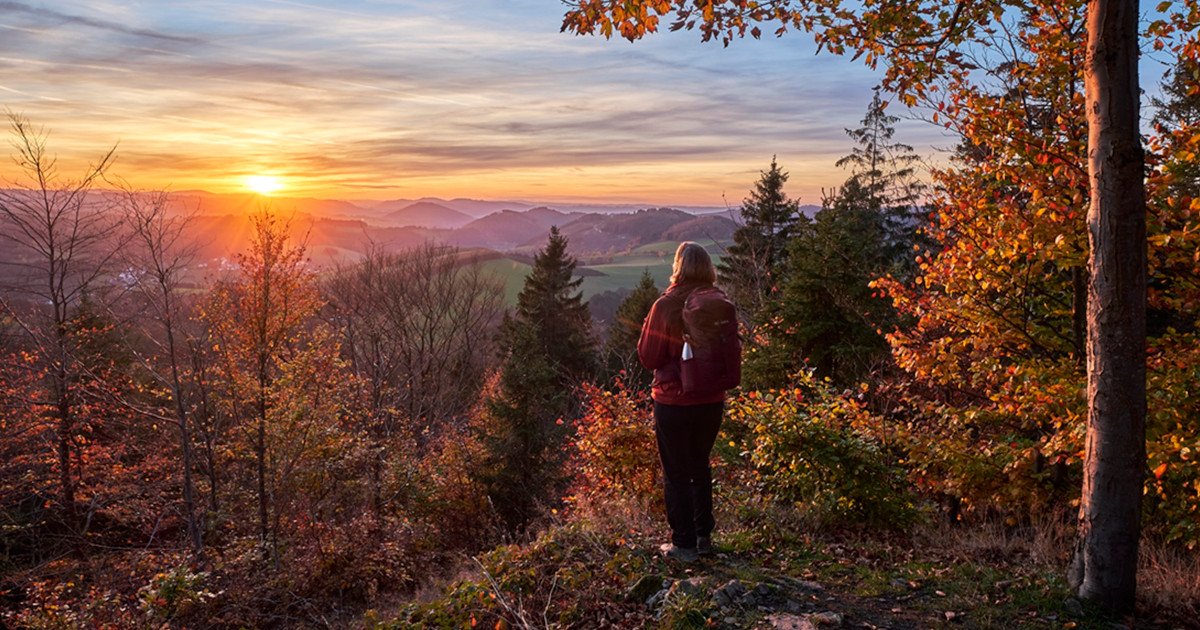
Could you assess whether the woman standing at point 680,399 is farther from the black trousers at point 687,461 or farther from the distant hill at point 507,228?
the distant hill at point 507,228

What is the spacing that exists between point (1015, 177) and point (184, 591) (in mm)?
10184

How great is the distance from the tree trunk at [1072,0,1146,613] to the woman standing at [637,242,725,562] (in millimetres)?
2270

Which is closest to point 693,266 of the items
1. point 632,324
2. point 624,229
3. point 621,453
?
point 621,453

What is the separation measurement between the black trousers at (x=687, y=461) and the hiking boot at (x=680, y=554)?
0.04 meters

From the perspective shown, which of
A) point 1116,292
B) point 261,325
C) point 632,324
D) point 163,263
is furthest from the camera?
point 632,324

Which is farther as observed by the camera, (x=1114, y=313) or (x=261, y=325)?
(x=261, y=325)

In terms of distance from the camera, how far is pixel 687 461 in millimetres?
4902

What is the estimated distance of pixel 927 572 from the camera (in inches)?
190

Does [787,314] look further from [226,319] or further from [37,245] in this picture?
[37,245]

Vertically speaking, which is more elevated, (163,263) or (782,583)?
(163,263)

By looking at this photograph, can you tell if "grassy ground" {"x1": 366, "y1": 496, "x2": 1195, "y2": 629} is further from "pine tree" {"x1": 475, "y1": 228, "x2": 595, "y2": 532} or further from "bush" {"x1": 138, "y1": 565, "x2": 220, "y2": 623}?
"pine tree" {"x1": 475, "y1": 228, "x2": 595, "y2": 532}

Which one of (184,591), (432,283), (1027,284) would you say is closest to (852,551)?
(1027,284)

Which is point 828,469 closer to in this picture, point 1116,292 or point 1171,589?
point 1171,589

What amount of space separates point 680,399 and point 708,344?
17.5 inches
